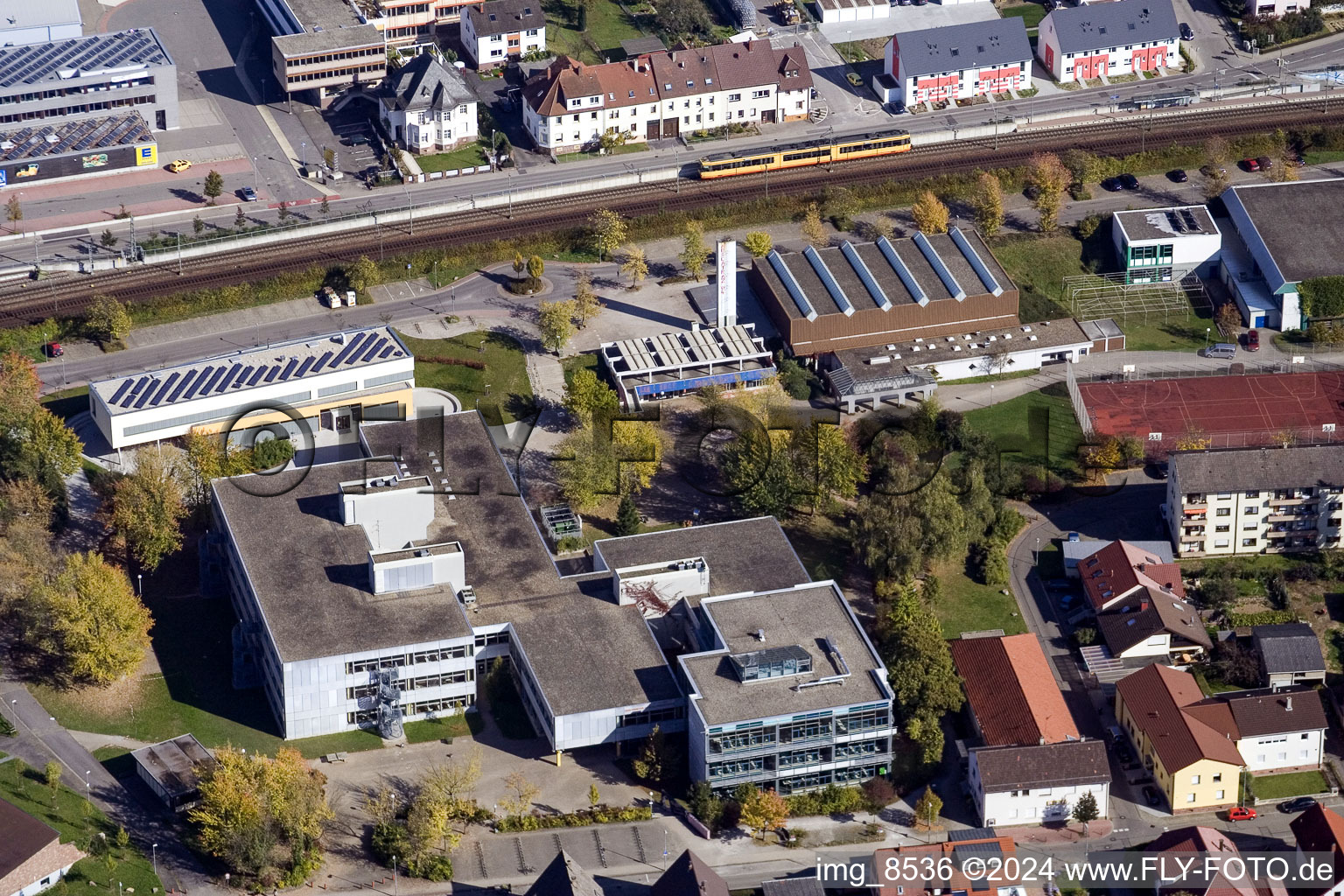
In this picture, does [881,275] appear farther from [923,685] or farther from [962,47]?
[923,685]

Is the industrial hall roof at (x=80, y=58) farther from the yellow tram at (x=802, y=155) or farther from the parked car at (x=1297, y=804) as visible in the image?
the parked car at (x=1297, y=804)

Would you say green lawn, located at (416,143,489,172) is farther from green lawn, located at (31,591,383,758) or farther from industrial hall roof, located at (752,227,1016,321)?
green lawn, located at (31,591,383,758)

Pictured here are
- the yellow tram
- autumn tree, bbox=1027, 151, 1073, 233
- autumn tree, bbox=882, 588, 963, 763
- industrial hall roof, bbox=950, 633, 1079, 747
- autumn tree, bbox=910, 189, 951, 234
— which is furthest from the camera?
the yellow tram

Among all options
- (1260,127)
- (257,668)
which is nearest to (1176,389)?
(1260,127)

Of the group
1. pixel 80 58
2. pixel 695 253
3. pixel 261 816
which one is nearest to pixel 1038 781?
pixel 261 816

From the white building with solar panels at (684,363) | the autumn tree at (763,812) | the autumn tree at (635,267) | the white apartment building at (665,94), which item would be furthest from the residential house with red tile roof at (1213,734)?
the white apartment building at (665,94)

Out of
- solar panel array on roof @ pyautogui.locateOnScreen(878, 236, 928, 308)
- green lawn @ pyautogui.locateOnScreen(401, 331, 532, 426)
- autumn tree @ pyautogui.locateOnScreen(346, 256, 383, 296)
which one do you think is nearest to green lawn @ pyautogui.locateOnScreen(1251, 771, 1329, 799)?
solar panel array on roof @ pyautogui.locateOnScreen(878, 236, 928, 308)
